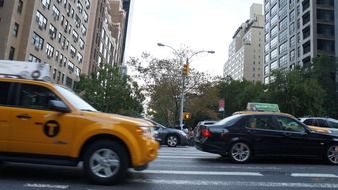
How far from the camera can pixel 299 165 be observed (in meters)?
10.6

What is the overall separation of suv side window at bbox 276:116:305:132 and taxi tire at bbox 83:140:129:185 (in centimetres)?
587

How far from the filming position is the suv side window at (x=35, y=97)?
7.00m

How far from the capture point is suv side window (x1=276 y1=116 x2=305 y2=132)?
11.0 metres

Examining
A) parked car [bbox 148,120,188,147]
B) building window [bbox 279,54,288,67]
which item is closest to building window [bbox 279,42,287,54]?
building window [bbox 279,54,288,67]

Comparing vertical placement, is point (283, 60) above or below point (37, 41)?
above

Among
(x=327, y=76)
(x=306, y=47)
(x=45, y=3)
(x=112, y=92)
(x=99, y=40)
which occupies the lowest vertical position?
(x=112, y=92)

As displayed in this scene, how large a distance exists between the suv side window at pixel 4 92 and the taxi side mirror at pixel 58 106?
2.98 feet

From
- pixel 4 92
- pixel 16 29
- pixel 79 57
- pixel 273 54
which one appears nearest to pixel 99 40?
pixel 79 57

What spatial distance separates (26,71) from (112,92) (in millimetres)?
42664

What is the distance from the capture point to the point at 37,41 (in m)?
43.6

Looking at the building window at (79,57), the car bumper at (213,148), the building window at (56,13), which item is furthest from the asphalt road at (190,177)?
the building window at (79,57)

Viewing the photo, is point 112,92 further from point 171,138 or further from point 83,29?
point 171,138

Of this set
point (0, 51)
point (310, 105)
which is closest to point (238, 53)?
point (310, 105)

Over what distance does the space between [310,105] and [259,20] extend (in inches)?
4683
